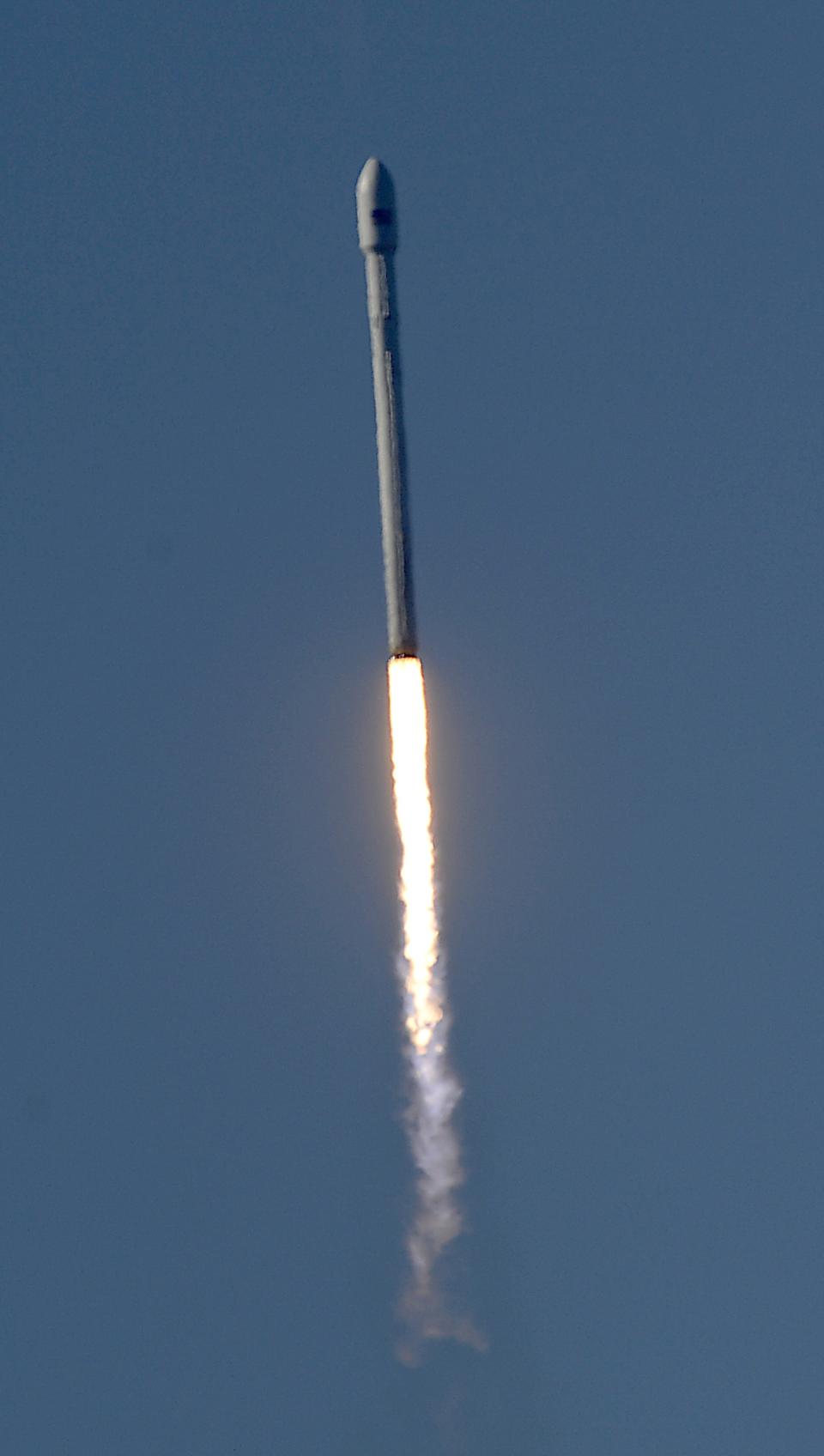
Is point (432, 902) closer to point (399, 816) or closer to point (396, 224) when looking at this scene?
point (399, 816)

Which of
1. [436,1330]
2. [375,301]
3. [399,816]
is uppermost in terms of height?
[375,301]

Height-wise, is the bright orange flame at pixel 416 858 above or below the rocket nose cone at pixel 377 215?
below

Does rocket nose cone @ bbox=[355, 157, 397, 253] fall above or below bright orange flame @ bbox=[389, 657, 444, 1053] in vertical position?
above

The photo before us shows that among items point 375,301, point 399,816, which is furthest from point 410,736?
point 375,301

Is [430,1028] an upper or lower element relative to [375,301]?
lower

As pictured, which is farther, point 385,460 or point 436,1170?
point 436,1170
